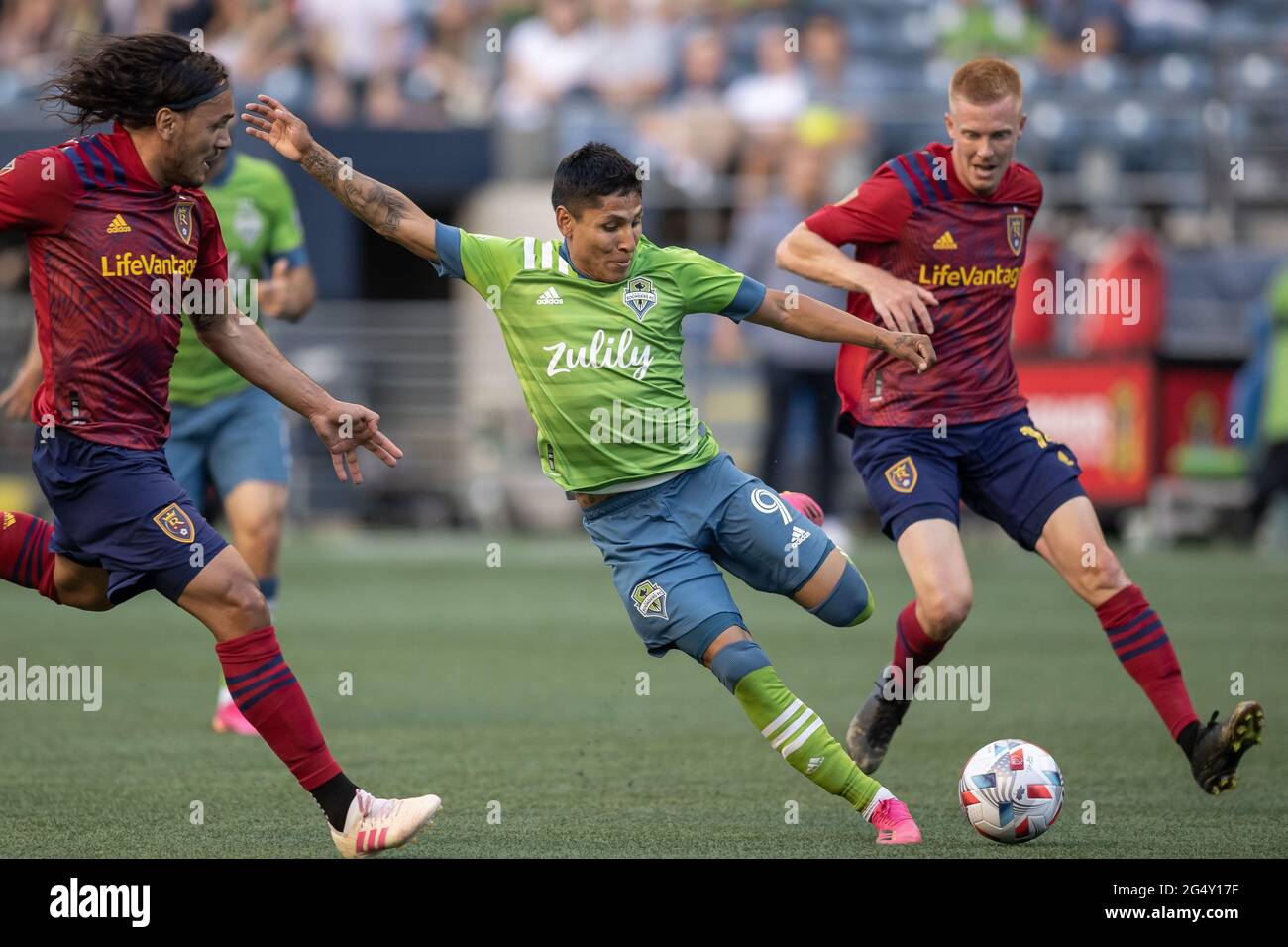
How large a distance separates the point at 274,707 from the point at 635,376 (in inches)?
61.3

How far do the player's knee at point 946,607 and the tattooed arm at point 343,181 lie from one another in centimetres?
209

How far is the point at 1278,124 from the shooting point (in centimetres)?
1917

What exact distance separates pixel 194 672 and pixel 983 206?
512 cm

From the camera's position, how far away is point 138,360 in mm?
6023

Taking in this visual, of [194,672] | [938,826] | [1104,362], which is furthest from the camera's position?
[1104,362]

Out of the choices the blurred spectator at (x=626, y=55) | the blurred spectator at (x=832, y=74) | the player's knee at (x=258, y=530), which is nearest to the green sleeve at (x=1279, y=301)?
the blurred spectator at (x=832, y=74)

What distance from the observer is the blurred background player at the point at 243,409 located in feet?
28.3

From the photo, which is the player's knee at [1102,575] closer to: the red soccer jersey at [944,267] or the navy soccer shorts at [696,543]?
the red soccer jersey at [944,267]

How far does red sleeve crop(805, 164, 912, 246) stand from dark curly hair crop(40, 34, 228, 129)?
7.60 ft

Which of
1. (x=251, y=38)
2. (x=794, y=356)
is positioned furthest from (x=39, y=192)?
(x=251, y=38)

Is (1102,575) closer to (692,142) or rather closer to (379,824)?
(379,824)
